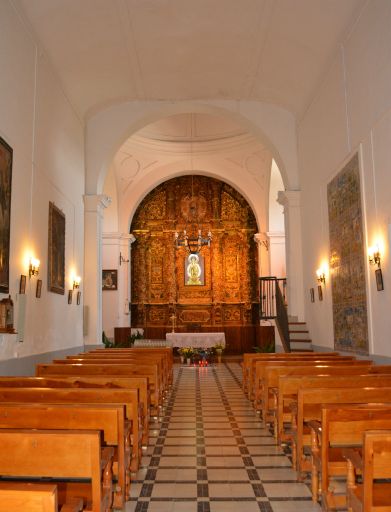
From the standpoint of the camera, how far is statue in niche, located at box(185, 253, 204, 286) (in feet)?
70.6

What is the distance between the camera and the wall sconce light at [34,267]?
8648mm

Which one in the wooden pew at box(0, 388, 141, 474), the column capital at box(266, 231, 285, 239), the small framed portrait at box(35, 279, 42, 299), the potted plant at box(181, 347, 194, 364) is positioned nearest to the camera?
the wooden pew at box(0, 388, 141, 474)

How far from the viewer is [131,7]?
28.4ft

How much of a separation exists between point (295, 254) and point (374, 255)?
5393 mm

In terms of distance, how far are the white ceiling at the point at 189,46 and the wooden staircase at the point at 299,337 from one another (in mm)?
5079

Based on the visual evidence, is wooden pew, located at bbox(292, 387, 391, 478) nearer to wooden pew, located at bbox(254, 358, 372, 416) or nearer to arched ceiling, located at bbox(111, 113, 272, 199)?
wooden pew, located at bbox(254, 358, 372, 416)

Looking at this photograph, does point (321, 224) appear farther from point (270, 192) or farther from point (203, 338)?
point (270, 192)

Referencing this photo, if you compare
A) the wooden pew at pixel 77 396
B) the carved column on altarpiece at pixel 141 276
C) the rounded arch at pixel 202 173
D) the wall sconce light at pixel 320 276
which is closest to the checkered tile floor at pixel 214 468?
the wooden pew at pixel 77 396

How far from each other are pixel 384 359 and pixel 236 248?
14.1 meters

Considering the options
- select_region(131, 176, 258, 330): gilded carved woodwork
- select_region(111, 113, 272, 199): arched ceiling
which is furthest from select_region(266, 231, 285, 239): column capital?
select_region(131, 176, 258, 330): gilded carved woodwork

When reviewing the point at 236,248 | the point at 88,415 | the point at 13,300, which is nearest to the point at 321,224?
the point at 13,300

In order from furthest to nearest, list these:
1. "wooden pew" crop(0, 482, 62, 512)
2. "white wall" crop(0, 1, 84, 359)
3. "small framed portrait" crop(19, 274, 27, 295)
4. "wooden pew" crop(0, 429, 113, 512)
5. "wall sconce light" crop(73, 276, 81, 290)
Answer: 1. "wall sconce light" crop(73, 276, 81, 290)
2. "small framed portrait" crop(19, 274, 27, 295)
3. "white wall" crop(0, 1, 84, 359)
4. "wooden pew" crop(0, 429, 113, 512)
5. "wooden pew" crop(0, 482, 62, 512)

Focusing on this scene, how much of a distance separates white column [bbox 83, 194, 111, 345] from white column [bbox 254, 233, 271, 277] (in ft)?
27.4

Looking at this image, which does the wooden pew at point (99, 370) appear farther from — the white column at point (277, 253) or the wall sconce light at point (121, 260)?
the wall sconce light at point (121, 260)
